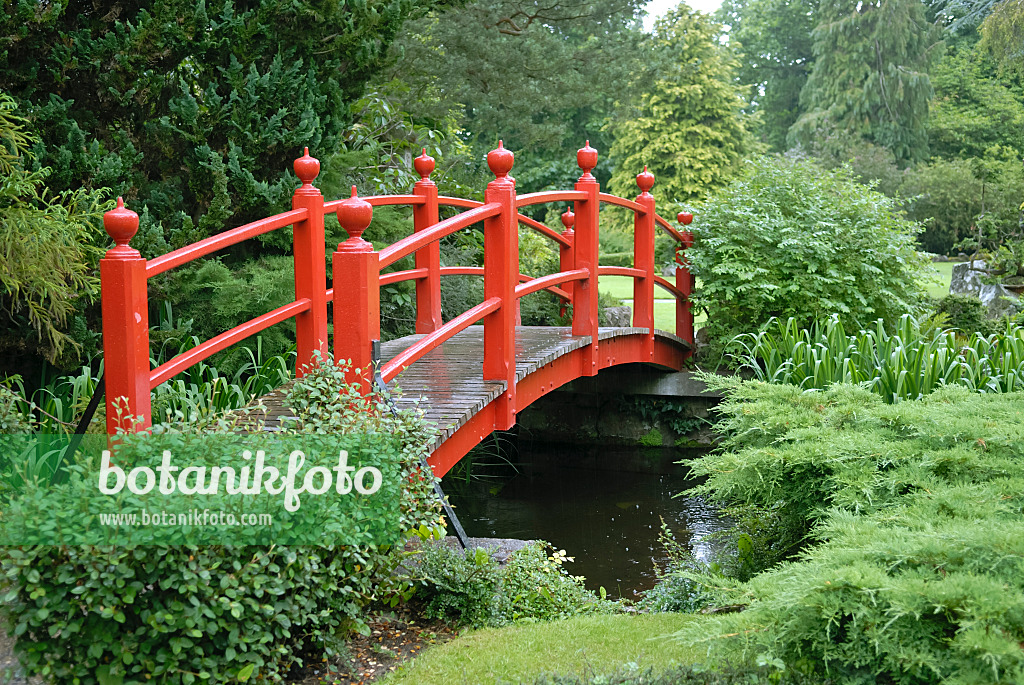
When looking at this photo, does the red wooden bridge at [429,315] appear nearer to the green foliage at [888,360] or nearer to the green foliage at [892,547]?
the green foliage at [888,360]

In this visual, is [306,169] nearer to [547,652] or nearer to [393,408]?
[393,408]

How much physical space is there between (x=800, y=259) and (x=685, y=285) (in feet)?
3.81

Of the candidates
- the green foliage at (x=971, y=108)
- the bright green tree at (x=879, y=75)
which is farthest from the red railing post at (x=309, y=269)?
the bright green tree at (x=879, y=75)

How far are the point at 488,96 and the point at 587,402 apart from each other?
227 inches

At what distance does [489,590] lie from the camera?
152 inches

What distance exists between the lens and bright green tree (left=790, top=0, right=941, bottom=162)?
104 ft

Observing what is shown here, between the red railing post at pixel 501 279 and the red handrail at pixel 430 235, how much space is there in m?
0.10

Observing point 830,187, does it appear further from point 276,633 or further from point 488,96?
point 276,633

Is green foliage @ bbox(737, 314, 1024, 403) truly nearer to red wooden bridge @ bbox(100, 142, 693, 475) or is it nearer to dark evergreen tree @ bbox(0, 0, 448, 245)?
red wooden bridge @ bbox(100, 142, 693, 475)

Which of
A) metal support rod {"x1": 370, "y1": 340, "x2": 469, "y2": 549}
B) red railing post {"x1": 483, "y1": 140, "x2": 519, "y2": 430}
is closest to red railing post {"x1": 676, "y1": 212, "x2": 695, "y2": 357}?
red railing post {"x1": 483, "y1": 140, "x2": 519, "y2": 430}

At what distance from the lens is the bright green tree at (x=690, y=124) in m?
29.6

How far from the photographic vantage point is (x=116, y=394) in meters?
3.81

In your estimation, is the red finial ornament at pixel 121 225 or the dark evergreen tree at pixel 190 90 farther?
the dark evergreen tree at pixel 190 90

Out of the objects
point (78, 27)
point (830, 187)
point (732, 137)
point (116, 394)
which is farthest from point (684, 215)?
point (732, 137)
